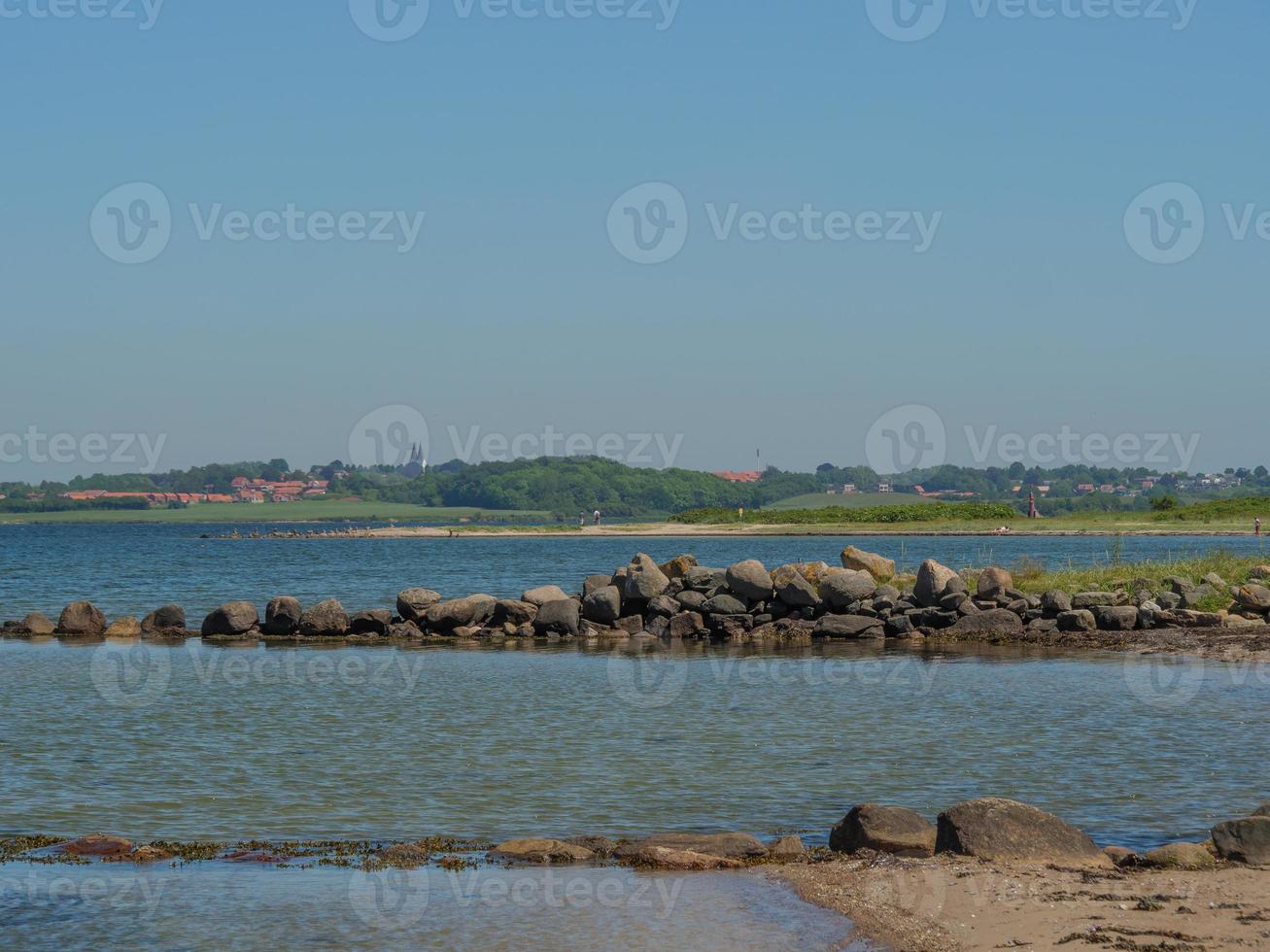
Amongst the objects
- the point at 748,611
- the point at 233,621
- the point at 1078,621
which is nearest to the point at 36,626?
the point at 233,621

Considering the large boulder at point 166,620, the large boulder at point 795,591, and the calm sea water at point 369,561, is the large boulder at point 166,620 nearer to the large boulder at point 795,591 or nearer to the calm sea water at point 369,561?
the calm sea water at point 369,561

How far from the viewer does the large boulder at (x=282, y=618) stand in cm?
4056

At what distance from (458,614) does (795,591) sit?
9783mm

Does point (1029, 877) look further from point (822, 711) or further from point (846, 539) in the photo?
point (846, 539)

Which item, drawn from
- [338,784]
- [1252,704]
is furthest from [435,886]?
[1252,704]

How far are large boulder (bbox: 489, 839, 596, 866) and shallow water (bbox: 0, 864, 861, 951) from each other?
344mm

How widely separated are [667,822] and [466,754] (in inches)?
207

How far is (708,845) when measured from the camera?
1411 cm

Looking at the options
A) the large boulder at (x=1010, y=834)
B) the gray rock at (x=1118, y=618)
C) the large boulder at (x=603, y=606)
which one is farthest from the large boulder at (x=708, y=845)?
the large boulder at (x=603, y=606)

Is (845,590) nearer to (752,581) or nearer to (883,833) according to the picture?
(752,581)

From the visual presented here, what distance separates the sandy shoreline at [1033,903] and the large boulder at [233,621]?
29.4 meters

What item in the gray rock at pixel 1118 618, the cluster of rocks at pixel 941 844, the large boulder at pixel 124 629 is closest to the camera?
the cluster of rocks at pixel 941 844

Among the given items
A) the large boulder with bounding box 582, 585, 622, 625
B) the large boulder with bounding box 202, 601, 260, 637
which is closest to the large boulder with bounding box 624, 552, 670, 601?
the large boulder with bounding box 582, 585, 622, 625

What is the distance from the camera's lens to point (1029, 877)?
1270 cm
